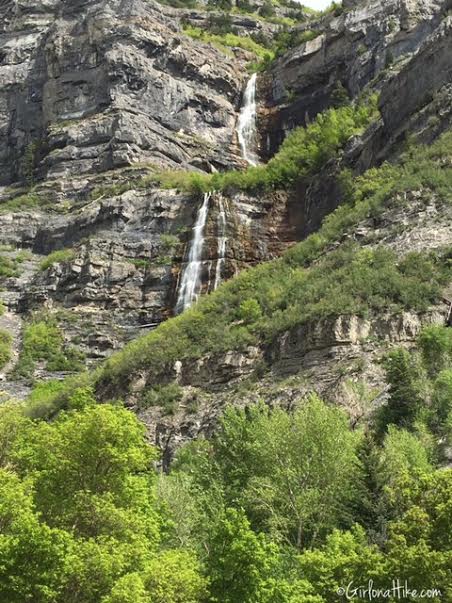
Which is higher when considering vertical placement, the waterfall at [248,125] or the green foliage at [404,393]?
the waterfall at [248,125]

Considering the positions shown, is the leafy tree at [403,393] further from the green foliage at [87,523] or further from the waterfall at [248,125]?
the waterfall at [248,125]

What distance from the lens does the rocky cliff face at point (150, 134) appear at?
5047 centimetres

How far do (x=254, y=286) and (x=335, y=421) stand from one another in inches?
780

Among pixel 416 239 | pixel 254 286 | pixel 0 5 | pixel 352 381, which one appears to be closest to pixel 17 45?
pixel 0 5

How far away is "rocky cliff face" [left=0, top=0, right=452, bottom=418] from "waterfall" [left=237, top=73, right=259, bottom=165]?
2.57ft

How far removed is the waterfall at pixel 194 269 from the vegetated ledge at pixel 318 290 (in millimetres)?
7427

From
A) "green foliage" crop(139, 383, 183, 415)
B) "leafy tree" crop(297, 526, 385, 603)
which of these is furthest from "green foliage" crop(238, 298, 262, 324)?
"leafy tree" crop(297, 526, 385, 603)

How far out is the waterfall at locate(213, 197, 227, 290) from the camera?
5012 centimetres

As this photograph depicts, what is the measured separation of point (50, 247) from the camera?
204 feet

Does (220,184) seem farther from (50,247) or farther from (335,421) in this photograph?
(335,421)

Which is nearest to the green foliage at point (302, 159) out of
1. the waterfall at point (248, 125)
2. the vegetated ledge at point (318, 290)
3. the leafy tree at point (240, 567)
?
the vegetated ledge at point (318, 290)

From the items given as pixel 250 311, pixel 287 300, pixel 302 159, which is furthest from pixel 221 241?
pixel 287 300

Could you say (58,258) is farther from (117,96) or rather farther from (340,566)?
(340,566)

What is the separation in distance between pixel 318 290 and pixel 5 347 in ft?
76.9
